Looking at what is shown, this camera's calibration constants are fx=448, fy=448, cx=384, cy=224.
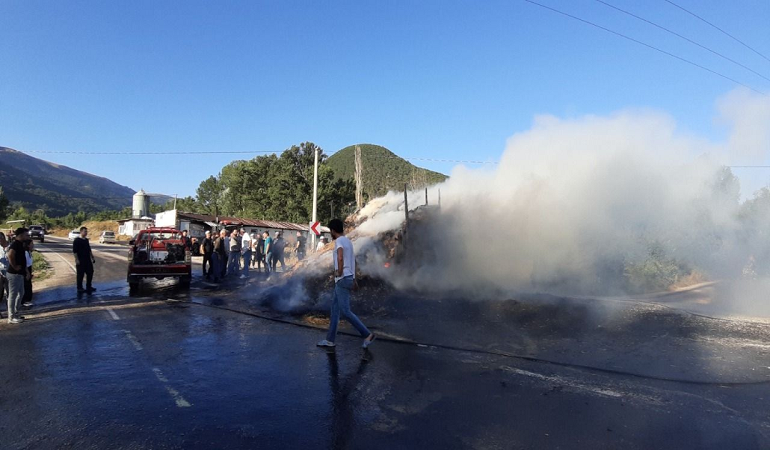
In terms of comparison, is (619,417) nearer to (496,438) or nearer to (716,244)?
(496,438)

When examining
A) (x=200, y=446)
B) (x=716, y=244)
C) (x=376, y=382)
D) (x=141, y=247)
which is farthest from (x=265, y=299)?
(x=716, y=244)

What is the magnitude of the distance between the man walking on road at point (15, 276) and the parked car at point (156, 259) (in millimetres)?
4385

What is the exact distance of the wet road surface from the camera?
3.69m

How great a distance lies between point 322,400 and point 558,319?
231 inches

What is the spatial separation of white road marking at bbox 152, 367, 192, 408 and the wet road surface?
11 mm

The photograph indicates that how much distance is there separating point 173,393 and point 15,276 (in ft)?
19.6

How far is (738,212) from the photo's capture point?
12.6 metres

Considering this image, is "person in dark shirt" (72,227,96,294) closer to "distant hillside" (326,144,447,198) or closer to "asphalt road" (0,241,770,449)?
"asphalt road" (0,241,770,449)

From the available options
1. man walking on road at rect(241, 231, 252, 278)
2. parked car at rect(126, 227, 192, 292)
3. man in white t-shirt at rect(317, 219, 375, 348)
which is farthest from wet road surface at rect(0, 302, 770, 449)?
man walking on road at rect(241, 231, 252, 278)

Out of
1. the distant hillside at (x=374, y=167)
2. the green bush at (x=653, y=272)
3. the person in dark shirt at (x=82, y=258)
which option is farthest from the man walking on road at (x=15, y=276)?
the distant hillside at (x=374, y=167)

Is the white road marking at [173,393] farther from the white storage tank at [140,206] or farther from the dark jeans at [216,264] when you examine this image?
the white storage tank at [140,206]

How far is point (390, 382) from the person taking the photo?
16.7 ft

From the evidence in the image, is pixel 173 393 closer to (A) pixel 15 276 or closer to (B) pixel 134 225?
(A) pixel 15 276

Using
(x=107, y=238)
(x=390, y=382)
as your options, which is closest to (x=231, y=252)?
(x=390, y=382)
